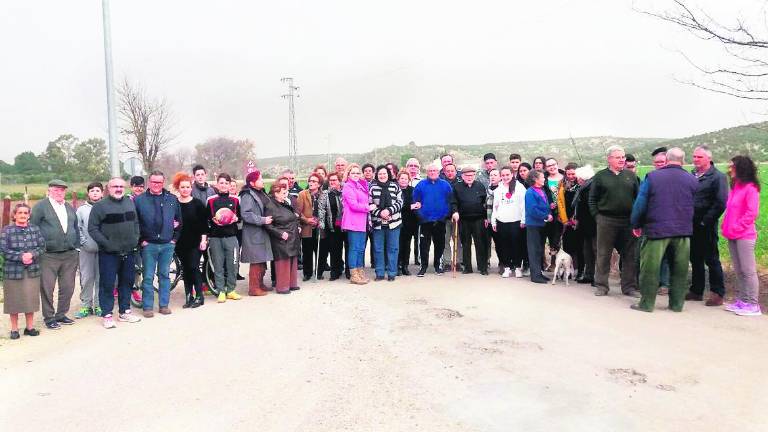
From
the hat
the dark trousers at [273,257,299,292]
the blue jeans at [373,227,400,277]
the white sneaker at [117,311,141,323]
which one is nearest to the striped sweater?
the blue jeans at [373,227,400,277]

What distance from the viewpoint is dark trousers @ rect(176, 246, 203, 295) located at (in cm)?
726

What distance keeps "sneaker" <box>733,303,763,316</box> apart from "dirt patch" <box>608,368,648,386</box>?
2690 mm

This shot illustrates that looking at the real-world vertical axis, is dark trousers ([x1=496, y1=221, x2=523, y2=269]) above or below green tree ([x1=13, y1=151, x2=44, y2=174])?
below

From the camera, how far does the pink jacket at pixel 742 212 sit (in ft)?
20.6

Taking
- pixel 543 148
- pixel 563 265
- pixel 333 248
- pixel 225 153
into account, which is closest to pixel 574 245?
pixel 563 265

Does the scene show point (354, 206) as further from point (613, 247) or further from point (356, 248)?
point (613, 247)

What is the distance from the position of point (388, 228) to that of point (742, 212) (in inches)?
192

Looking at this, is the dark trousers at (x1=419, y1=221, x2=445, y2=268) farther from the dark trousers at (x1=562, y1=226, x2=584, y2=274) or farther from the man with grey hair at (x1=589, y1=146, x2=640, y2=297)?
the man with grey hair at (x1=589, y1=146, x2=640, y2=297)

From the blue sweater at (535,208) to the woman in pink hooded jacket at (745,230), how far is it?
248 cm

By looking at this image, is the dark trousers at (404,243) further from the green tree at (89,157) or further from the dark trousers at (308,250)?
the green tree at (89,157)

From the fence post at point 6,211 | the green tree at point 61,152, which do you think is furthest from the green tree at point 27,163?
the fence post at point 6,211

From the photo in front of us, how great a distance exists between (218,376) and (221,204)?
11.1ft

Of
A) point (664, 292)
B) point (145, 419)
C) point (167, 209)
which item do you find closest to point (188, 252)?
point (167, 209)

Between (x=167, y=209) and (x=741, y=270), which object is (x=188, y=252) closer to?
(x=167, y=209)
